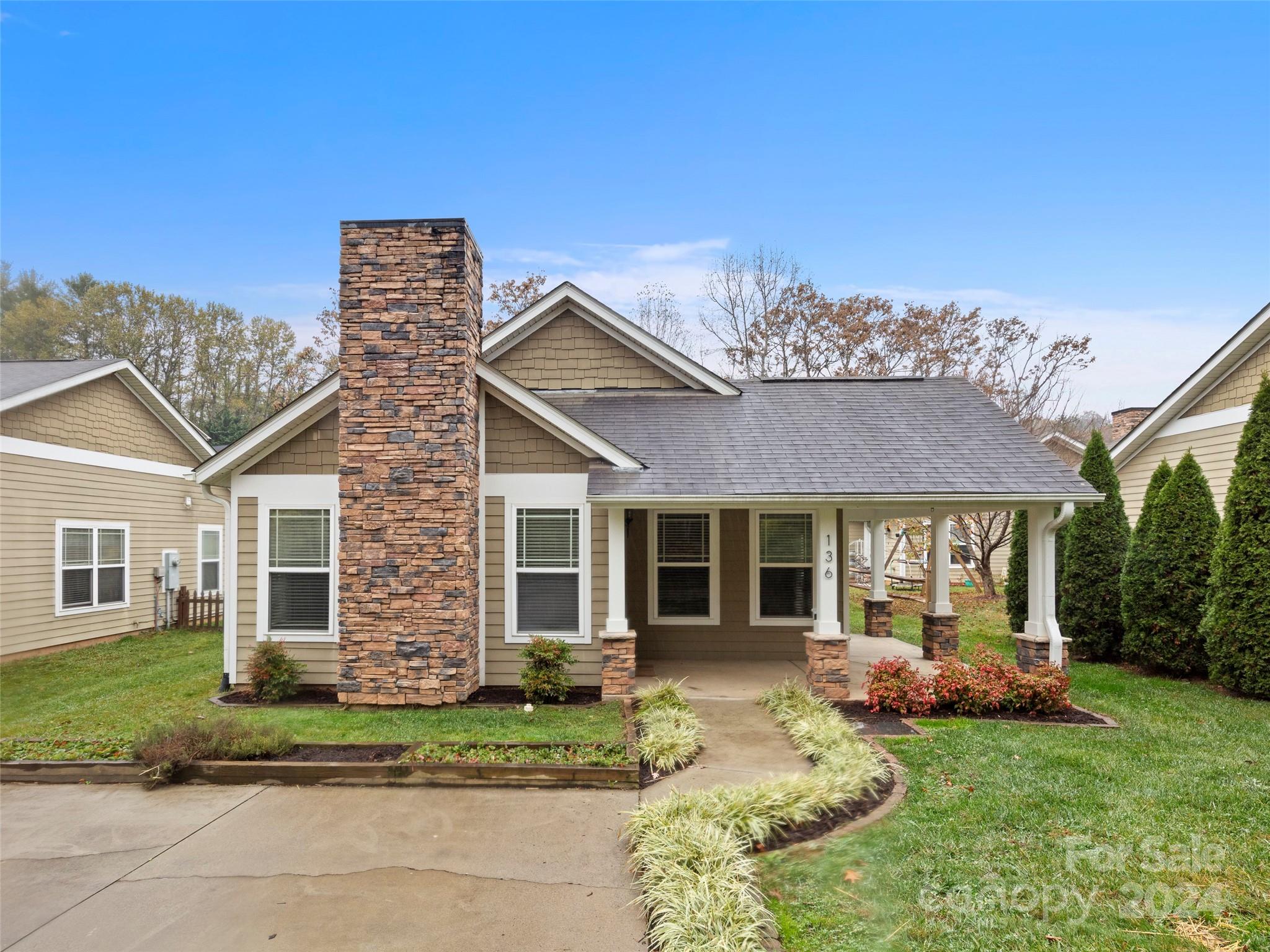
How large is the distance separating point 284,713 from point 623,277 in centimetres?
1999

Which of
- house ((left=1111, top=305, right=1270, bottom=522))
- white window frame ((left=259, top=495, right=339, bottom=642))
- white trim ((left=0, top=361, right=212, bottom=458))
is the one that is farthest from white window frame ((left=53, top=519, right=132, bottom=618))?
house ((left=1111, top=305, right=1270, bottom=522))

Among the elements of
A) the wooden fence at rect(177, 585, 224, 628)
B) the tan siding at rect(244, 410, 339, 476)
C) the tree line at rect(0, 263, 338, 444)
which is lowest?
the wooden fence at rect(177, 585, 224, 628)

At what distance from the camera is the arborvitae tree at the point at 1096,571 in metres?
11.4

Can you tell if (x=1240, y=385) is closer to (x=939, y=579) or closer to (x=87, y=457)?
(x=939, y=579)

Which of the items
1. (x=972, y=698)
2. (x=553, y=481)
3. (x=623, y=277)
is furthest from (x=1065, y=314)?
(x=553, y=481)

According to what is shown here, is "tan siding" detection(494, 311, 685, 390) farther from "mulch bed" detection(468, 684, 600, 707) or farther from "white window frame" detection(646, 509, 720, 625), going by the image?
"mulch bed" detection(468, 684, 600, 707)

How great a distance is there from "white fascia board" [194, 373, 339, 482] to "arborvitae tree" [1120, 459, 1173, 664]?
11974 mm

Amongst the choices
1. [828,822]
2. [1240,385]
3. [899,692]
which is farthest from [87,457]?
[1240,385]

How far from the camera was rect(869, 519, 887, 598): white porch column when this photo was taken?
12.4 meters

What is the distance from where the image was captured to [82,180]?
481 inches

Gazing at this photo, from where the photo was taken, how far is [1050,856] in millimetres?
4094

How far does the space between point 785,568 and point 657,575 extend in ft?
6.53

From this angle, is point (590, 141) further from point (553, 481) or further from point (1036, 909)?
point (1036, 909)

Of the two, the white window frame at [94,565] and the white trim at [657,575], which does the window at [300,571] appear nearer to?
the white trim at [657,575]
